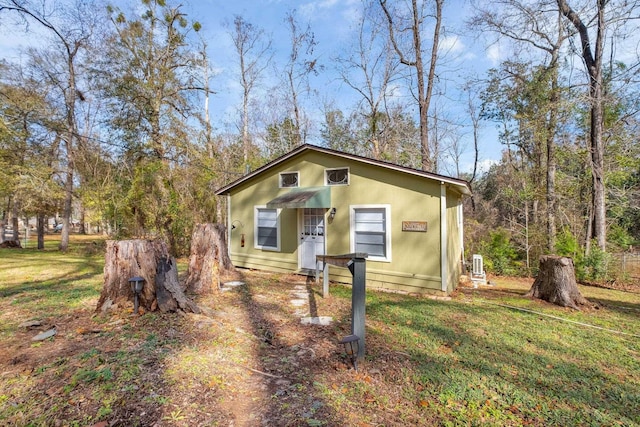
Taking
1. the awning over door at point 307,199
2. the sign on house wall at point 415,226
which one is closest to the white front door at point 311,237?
the awning over door at point 307,199

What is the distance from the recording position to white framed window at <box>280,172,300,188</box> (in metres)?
8.50

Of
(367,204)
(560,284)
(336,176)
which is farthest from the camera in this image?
(336,176)

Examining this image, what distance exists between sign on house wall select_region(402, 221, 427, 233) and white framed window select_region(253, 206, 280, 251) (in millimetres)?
3773

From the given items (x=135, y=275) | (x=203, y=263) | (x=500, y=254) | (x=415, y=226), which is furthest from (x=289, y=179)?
(x=500, y=254)

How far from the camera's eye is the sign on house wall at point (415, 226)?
262 inches

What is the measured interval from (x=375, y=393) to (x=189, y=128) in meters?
13.9

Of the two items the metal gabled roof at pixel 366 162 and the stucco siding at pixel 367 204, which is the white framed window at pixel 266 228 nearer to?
the stucco siding at pixel 367 204

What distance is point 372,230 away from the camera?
736 centimetres

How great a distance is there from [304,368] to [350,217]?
4.84 metres

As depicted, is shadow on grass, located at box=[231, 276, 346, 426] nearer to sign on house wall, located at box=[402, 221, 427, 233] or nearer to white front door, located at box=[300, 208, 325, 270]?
white front door, located at box=[300, 208, 325, 270]

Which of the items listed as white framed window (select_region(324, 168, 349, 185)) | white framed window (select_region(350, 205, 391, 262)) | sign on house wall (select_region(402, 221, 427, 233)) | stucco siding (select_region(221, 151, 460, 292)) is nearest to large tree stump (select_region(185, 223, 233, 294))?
stucco siding (select_region(221, 151, 460, 292))

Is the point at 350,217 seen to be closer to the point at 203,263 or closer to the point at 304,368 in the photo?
the point at 203,263

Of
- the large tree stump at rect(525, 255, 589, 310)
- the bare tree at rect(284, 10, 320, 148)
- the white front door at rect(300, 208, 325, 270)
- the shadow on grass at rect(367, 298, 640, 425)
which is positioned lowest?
the shadow on grass at rect(367, 298, 640, 425)

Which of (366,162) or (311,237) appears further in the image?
(311,237)
